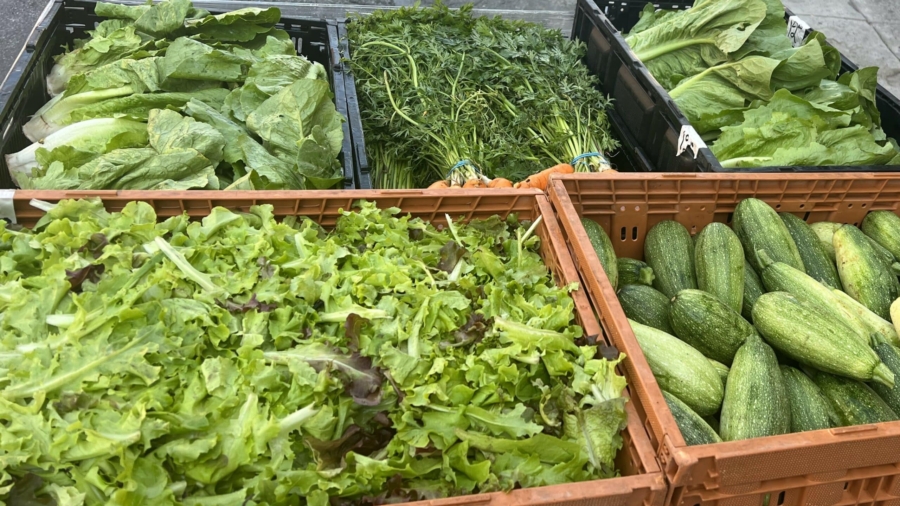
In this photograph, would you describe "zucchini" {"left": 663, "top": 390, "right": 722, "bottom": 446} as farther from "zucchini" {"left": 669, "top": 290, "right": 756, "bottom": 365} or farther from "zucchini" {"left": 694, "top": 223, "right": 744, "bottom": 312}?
"zucchini" {"left": 694, "top": 223, "right": 744, "bottom": 312}

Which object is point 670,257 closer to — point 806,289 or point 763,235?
point 763,235

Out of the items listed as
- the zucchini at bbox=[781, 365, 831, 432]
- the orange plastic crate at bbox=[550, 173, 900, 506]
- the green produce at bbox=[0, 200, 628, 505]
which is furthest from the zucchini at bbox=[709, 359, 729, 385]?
the green produce at bbox=[0, 200, 628, 505]

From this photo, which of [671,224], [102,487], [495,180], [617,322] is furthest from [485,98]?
[102,487]

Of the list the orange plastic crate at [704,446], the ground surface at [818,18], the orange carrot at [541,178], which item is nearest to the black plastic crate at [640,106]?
the orange plastic crate at [704,446]

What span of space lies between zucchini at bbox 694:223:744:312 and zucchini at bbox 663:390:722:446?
534 millimetres

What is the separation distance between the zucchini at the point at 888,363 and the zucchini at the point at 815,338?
0.09 metres

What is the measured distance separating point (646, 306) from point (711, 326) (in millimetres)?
238

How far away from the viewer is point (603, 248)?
2.30 meters

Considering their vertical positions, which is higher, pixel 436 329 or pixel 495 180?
pixel 436 329

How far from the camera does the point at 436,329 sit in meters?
1.67

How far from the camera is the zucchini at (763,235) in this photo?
7.68 ft

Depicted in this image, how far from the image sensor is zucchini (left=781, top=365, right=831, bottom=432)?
183 cm

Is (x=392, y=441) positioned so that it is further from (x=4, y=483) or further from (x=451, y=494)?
(x=4, y=483)

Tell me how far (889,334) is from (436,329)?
4.94 ft
